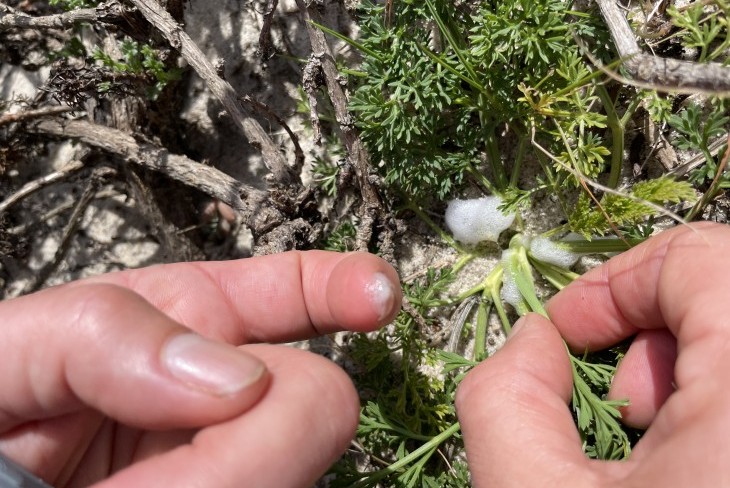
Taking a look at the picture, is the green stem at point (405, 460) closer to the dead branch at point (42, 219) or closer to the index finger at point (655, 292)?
the index finger at point (655, 292)

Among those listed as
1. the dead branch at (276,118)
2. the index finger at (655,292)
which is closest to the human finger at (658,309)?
the index finger at (655,292)

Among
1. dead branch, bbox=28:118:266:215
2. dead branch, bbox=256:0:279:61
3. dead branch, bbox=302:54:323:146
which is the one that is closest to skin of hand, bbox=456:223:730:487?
dead branch, bbox=302:54:323:146

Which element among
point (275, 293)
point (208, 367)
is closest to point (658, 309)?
point (275, 293)

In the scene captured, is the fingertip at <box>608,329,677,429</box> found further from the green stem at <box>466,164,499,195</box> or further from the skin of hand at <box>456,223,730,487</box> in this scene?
the green stem at <box>466,164,499,195</box>

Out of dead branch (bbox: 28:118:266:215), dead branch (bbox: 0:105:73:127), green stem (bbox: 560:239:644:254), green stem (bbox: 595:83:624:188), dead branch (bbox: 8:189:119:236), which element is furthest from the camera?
dead branch (bbox: 8:189:119:236)

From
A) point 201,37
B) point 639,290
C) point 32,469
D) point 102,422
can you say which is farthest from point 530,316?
point 201,37

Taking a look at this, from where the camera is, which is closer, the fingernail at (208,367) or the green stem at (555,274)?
the fingernail at (208,367)

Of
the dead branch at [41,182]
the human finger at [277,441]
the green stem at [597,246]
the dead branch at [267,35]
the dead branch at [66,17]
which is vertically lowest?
the green stem at [597,246]

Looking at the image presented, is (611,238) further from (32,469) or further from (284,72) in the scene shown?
(32,469)
